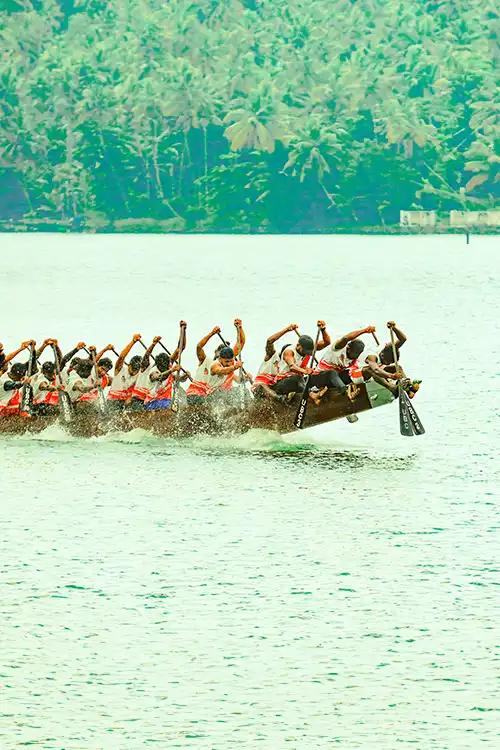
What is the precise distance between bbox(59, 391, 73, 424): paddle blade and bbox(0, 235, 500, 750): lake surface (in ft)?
2.14

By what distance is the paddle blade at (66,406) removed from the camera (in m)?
29.9

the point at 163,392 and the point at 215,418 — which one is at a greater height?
the point at 163,392

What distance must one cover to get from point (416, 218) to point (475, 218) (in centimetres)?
506

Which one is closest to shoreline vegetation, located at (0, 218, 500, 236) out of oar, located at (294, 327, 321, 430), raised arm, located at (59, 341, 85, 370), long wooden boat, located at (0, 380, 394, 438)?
raised arm, located at (59, 341, 85, 370)

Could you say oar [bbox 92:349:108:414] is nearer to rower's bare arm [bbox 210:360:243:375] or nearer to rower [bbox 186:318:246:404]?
rower [bbox 186:318:246:404]

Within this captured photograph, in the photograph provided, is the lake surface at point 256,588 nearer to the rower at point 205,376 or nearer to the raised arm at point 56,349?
the rower at point 205,376

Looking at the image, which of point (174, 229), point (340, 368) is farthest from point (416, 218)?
point (340, 368)

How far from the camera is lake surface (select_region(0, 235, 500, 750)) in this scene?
17.2m

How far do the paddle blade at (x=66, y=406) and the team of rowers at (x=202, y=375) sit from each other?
0.26ft

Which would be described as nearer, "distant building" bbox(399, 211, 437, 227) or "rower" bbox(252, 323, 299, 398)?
"rower" bbox(252, 323, 299, 398)

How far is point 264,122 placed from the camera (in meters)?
143

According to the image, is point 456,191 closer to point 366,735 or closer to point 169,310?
point 169,310

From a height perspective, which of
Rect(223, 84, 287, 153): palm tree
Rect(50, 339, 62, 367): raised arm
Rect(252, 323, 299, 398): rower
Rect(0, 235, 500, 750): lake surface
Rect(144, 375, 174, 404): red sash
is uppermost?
Rect(223, 84, 287, 153): palm tree

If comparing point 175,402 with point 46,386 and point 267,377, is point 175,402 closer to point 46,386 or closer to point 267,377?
point 267,377
